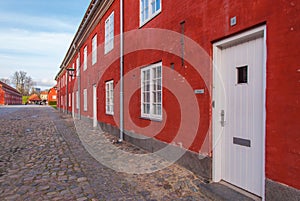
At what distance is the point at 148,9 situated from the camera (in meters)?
6.43

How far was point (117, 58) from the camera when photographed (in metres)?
8.88

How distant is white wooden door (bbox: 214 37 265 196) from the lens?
10.1 feet

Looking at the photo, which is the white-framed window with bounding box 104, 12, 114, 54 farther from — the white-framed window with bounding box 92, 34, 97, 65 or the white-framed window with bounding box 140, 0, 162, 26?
the white-framed window with bounding box 140, 0, 162, 26

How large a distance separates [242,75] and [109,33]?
786 centimetres

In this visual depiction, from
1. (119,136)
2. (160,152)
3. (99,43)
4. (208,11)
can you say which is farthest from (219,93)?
(99,43)

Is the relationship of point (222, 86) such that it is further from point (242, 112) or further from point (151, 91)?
point (151, 91)

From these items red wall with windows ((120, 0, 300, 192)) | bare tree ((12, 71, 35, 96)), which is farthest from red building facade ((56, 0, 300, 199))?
bare tree ((12, 71, 35, 96))

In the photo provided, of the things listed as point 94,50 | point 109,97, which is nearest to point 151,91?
point 109,97

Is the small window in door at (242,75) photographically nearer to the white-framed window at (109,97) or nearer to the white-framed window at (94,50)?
the white-framed window at (109,97)

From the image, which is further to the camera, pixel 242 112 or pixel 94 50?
pixel 94 50

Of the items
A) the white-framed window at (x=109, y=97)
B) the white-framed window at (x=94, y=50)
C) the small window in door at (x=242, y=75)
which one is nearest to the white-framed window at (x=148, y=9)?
the small window in door at (x=242, y=75)

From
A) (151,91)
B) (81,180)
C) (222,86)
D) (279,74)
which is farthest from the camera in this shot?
(151,91)

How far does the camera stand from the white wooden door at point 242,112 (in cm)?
308

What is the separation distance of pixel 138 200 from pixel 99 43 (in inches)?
382
